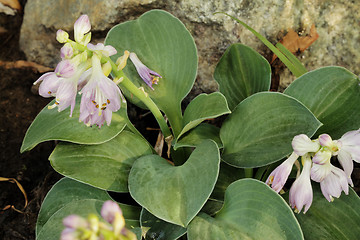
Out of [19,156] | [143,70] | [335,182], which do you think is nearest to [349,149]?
[335,182]

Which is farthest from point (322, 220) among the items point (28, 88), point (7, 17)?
point (7, 17)

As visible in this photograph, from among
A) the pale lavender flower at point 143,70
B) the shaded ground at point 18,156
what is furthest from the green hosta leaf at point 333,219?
the shaded ground at point 18,156

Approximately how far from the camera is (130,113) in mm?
2475

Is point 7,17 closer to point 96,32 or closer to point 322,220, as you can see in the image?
point 96,32

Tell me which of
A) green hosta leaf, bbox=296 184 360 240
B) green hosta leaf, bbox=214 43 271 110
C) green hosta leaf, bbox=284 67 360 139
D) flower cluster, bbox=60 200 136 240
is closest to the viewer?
flower cluster, bbox=60 200 136 240

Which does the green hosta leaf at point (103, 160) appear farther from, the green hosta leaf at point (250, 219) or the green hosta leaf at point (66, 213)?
the green hosta leaf at point (250, 219)

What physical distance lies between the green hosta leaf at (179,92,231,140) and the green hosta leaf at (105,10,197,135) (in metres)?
0.13

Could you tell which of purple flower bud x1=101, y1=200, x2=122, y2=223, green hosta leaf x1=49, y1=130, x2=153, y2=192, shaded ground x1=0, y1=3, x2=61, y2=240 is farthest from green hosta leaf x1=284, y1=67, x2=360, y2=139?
shaded ground x1=0, y1=3, x2=61, y2=240

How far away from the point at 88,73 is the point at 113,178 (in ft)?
1.70

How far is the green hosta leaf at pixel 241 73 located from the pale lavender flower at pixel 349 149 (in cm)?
58

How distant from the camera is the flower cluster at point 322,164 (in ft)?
4.46

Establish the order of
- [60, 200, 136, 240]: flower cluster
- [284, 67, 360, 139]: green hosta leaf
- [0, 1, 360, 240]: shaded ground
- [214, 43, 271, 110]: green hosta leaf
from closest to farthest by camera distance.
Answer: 1. [60, 200, 136, 240]: flower cluster
2. [284, 67, 360, 139]: green hosta leaf
3. [214, 43, 271, 110]: green hosta leaf
4. [0, 1, 360, 240]: shaded ground

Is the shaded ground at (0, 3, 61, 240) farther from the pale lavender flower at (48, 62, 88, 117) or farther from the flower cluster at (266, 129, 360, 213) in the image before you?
the flower cluster at (266, 129, 360, 213)

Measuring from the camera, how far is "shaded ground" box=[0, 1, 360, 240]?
7.13 feet
